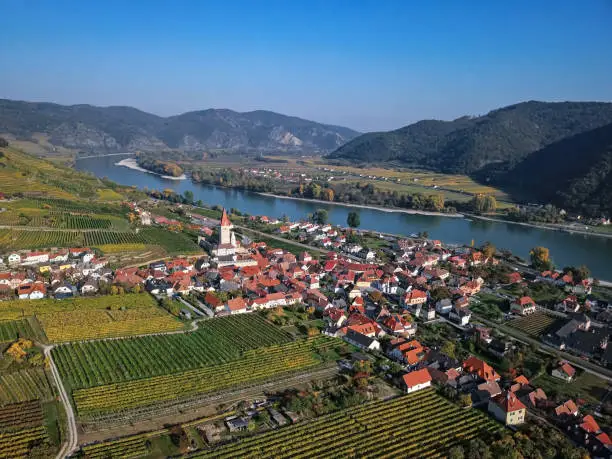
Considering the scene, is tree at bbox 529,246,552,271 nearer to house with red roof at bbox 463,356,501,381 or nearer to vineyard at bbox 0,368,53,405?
house with red roof at bbox 463,356,501,381

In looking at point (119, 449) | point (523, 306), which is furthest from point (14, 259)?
point (523, 306)

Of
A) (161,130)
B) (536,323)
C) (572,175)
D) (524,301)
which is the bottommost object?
(536,323)

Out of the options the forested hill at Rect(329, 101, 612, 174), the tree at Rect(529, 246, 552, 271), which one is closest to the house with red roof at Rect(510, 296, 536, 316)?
the tree at Rect(529, 246, 552, 271)

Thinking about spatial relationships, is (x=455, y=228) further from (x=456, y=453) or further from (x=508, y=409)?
(x=456, y=453)

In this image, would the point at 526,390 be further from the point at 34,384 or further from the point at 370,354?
the point at 34,384

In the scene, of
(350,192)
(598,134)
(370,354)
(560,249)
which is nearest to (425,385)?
(370,354)

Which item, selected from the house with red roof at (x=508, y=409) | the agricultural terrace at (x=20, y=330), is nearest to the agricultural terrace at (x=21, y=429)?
the agricultural terrace at (x=20, y=330)

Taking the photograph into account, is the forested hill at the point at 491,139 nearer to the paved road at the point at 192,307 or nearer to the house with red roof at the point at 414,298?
the house with red roof at the point at 414,298
